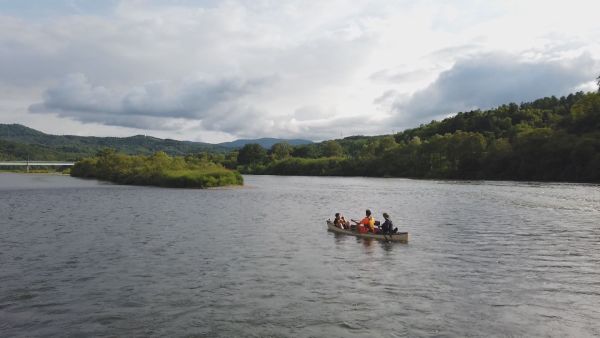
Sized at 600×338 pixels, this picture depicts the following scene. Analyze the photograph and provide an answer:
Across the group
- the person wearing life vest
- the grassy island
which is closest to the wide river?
the person wearing life vest

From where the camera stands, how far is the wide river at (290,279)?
17766mm

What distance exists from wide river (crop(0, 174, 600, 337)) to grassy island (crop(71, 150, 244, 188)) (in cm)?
5813

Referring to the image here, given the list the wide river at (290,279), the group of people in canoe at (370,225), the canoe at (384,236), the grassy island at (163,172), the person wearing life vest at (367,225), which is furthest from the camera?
the grassy island at (163,172)

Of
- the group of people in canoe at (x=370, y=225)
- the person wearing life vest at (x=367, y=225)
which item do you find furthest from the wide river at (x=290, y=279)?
the person wearing life vest at (x=367, y=225)

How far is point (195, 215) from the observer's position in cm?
5288

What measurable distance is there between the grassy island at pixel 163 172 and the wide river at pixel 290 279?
191 feet

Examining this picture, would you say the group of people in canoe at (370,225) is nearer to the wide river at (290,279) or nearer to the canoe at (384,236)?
the canoe at (384,236)

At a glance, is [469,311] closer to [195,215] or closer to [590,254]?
[590,254]

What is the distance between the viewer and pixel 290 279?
24.4 metres

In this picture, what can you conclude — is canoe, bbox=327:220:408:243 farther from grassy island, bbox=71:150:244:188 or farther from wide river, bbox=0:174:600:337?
grassy island, bbox=71:150:244:188

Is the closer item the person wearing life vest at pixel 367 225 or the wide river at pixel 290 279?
the wide river at pixel 290 279

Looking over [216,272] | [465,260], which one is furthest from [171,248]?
[465,260]

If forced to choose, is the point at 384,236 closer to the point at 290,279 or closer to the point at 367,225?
the point at 367,225

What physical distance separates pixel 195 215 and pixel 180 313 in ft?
114
